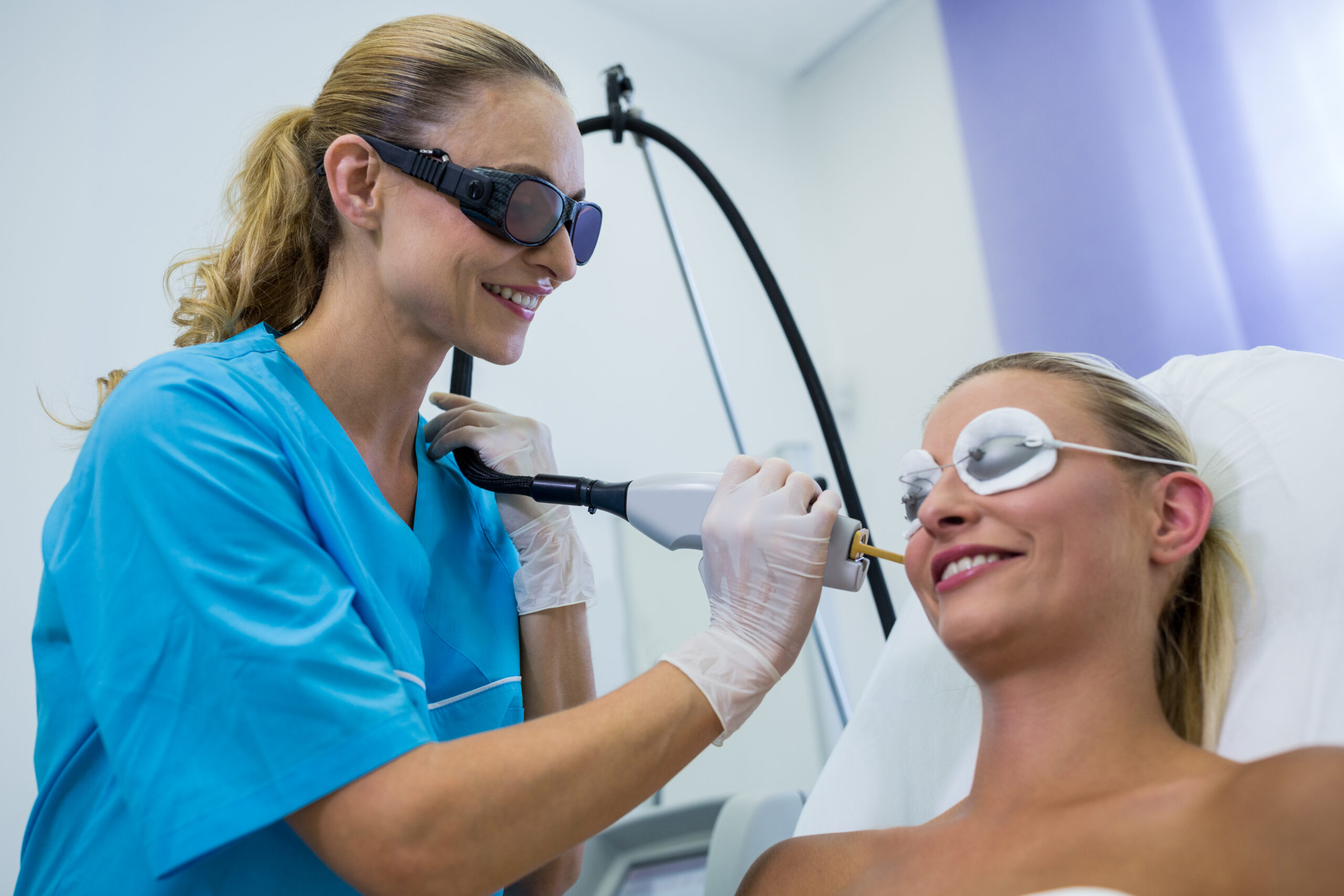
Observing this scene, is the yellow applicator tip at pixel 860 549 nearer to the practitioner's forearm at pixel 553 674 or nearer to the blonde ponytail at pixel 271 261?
the practitioner's forearm at pixel 553 674

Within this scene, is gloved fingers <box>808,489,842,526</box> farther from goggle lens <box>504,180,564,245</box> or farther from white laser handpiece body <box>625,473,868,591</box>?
goggle lens <box>504,180,564,245</box>

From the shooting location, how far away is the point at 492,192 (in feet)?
3.39

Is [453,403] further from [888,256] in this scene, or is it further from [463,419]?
[888,256]

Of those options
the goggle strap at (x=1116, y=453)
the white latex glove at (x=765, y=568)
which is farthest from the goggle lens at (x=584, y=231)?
the goggle strap at (x=1116, y=453)

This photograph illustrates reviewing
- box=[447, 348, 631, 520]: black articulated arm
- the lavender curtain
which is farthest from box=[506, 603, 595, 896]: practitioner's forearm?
the lavender curtain

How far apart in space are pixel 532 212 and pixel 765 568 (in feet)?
1.67

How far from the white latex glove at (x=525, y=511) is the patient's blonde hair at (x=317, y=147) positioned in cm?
26

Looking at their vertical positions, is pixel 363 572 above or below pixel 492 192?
below

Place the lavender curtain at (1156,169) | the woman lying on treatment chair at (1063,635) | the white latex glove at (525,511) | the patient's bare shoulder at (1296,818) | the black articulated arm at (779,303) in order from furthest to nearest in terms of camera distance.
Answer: the lavender curtain at (1156,169)
the black articulated arm at (779,303)
the white latex glove at (525,511)
the woman lying on treatment chair at (1063,635)
the patient's bare shoulder at (1296,818)

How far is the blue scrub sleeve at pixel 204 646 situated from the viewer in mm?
693

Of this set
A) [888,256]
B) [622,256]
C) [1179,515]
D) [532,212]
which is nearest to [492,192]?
[532,212]

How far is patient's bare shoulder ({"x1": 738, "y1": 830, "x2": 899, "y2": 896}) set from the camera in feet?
3.10

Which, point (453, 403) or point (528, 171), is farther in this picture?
point (453, 403)

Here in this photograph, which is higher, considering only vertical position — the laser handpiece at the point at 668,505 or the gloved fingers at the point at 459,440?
the gloved fingers at the point at 459,440
